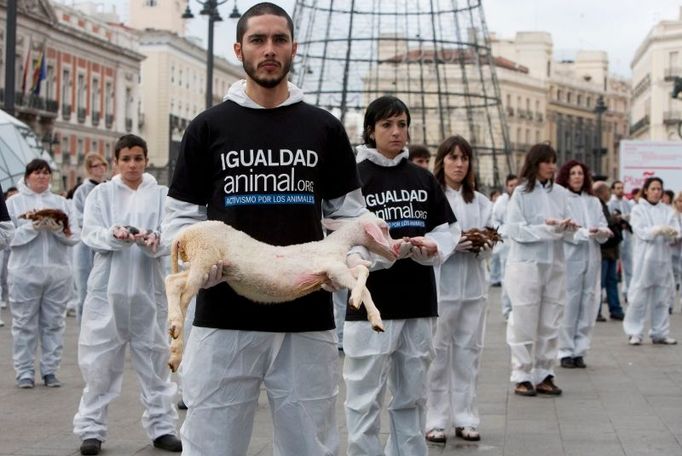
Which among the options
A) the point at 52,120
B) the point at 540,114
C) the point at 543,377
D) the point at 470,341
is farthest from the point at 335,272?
the point at 540,114

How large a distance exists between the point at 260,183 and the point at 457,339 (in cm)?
415

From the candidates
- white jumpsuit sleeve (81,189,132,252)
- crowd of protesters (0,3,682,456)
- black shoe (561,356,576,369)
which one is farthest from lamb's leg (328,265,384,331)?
black shoe (561,356,576,369)

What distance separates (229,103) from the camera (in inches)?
199

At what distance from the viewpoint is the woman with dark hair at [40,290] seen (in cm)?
1177

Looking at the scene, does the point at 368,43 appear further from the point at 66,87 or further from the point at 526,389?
the point at 66,87

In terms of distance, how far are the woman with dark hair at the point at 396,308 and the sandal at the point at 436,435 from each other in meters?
1.20

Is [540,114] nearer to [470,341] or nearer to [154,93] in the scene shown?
[154,93]

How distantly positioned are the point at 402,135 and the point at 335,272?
2780mm

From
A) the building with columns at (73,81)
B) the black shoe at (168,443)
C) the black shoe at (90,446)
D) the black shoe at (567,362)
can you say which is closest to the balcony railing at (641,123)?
the building with columns at (73,81)

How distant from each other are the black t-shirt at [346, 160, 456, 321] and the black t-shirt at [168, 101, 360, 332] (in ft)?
7.01

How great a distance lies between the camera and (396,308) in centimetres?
714

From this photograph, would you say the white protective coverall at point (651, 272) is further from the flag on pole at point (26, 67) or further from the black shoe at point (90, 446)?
the flag on pole at point (26, 67)

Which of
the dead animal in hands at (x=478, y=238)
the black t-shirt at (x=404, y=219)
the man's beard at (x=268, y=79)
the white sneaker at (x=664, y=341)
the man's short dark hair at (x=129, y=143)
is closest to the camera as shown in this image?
the man's beard at (x=268, y=79)

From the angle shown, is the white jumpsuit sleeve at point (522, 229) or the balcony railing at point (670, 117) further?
the balcony railing at point (670, 117)
